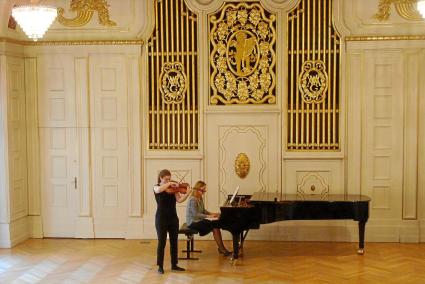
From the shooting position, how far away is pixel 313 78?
9.80 m

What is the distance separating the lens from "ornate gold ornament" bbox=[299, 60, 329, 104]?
9773mm

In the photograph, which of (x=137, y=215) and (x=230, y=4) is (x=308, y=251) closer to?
(x=137, y=215)

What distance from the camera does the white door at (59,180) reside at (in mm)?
10086

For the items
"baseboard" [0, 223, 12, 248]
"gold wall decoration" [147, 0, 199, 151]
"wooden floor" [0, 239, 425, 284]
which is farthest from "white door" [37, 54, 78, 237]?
"gold wall decoration" [147, 0, 199, 151]

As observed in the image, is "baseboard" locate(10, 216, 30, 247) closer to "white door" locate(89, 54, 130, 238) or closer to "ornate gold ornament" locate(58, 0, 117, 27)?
"white door" locate(89, 54, 130, 238)

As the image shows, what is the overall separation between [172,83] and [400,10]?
3733 mm

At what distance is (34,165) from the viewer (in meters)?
10.1

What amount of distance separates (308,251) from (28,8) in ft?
17.3

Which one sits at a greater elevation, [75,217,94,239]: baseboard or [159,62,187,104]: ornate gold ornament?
[159,62,187,104]: ornate gold ornament

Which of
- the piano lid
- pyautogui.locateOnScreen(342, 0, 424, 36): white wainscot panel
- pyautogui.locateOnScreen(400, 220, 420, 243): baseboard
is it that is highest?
pyautogui.locateOnScreen(342, 0, 424, 36): white wainscot panel

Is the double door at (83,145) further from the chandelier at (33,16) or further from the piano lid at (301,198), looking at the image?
the chandelier at (33,16)

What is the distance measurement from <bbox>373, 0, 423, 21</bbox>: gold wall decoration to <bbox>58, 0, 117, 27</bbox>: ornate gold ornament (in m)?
4.17

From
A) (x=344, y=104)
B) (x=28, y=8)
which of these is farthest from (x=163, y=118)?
(x=28, y=8)

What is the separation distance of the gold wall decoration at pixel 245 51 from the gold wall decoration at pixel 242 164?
34.5 inches
